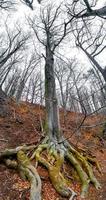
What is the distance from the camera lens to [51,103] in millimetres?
11844

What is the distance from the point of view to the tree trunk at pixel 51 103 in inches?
443

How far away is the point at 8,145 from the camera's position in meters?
11.2

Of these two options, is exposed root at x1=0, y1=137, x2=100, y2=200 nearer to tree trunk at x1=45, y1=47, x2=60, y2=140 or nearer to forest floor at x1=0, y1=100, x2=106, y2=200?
forest floor at x1=0, y1=100, x2=106, y2=200

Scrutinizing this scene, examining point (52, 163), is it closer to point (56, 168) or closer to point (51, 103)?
point (56, 168)

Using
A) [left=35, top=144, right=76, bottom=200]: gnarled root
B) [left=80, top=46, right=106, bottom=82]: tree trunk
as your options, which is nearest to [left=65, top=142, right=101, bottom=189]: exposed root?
[left=35, top=144, right=76, bottom=200]: gnarled root

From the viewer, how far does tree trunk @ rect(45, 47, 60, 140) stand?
1124 centimetres

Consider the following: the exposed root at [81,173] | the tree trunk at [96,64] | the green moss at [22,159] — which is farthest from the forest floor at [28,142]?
the tree trunk at [96,64]

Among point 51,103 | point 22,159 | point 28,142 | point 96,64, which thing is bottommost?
point 22,159

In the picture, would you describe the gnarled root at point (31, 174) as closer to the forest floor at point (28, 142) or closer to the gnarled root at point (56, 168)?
the forest floor at point (28, 142)

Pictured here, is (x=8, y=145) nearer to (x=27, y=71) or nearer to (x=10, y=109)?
(x=10, y=109)

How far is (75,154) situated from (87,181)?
170cm

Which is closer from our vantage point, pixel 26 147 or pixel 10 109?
pixel 26 147

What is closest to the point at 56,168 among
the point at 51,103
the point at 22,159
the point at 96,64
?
the point at 22,159

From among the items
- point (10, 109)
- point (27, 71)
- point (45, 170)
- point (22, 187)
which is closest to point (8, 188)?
point (22, 187)
